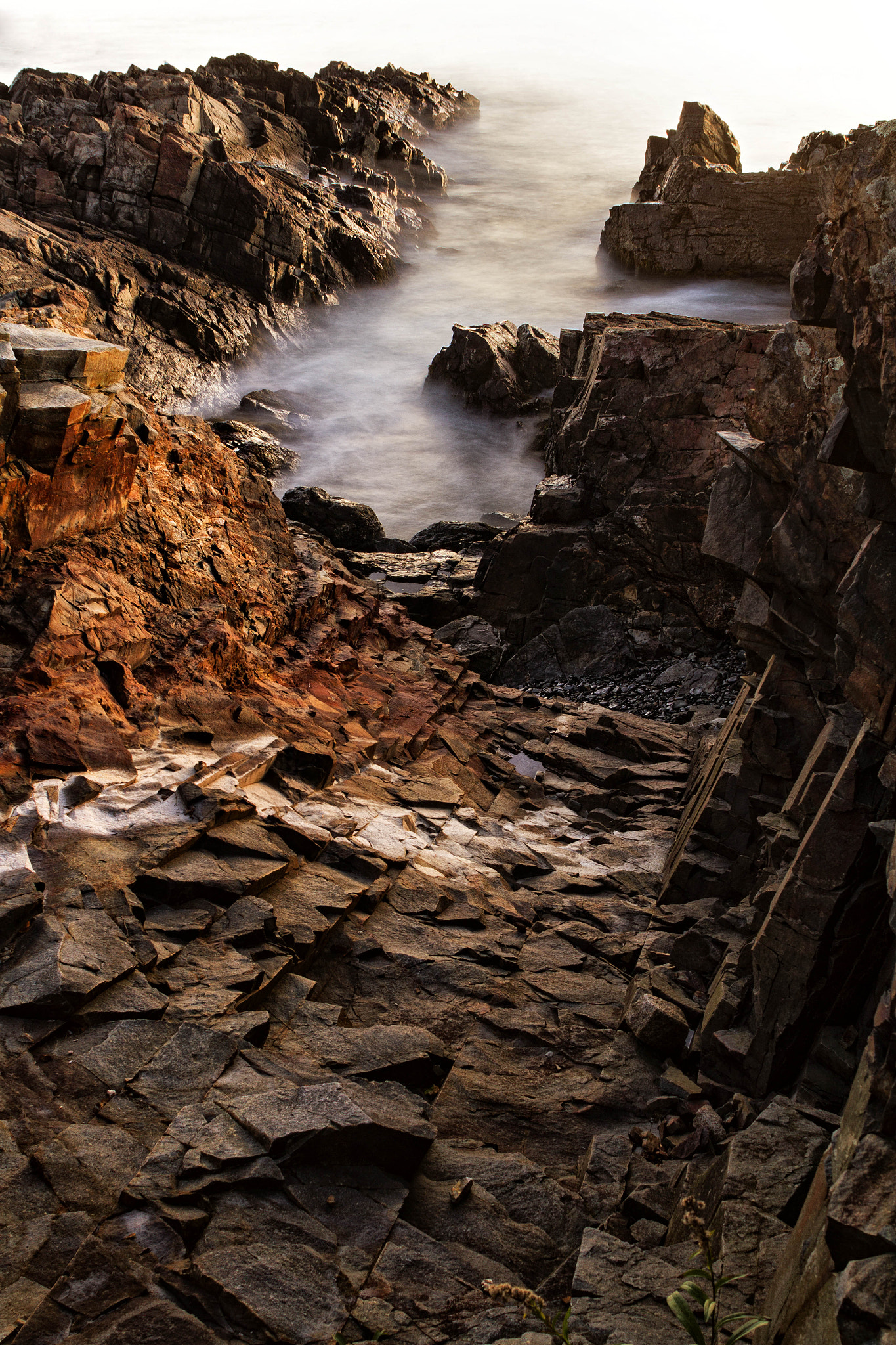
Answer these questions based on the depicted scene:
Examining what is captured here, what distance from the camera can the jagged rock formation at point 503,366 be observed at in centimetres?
3991

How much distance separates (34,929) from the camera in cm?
792

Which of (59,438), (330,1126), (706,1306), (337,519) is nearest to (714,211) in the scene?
(337,519)

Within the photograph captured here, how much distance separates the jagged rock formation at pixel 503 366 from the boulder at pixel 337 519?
511 inches

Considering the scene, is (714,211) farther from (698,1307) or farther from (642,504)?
(698,1307)

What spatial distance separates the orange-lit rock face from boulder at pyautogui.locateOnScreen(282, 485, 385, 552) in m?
14.8

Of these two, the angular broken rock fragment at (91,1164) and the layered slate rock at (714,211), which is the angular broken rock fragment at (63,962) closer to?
the angular broken rock fragment at (91,1164)

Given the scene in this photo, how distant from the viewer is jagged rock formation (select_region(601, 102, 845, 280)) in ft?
132

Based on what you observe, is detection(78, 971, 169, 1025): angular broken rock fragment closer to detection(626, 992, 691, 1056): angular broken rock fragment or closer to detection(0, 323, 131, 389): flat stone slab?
detection(626, 992, 691, 1056): angular broken rock fragment

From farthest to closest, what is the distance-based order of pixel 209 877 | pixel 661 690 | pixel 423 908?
pixel 661 690, pixel 423 908, pixel 209 877

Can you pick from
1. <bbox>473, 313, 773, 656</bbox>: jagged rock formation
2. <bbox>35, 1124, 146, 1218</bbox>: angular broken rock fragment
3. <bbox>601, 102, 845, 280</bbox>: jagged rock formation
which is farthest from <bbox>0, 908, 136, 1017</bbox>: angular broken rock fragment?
<bbox>601, 102, 845, 280</bbox>: jagged rock formation

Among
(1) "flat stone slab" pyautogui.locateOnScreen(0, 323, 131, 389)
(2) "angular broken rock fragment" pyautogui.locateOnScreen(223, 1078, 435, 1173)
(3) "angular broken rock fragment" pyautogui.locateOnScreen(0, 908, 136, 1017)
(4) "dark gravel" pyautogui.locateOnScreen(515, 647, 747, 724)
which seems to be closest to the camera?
(2) "angular broken rock fragment" pyautogui.locateOnScreen(223, 1078, 435, 1173)

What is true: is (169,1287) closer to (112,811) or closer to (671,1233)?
(671,1233)

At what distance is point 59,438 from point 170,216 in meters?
32.7

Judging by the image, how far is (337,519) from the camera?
2944 centimetres
